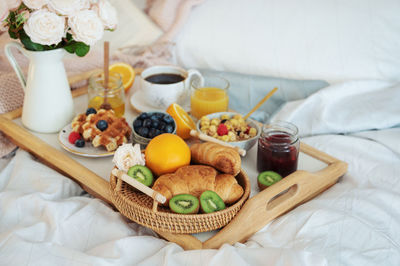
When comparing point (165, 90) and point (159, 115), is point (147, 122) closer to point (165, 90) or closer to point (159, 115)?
point (159, 115)

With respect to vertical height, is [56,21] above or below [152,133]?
above

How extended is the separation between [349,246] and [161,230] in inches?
14.9

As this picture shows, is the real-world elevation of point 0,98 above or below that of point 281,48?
below

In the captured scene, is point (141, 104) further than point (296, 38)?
No

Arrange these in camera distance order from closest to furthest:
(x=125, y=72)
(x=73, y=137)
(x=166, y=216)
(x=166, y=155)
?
(x=166, y=216) → (x=166, y=155) → (x=73, y=137) → (x=125, y=72)

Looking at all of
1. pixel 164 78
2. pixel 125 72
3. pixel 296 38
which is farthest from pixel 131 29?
pixel 296 38

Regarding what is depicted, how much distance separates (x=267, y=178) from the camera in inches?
40.4

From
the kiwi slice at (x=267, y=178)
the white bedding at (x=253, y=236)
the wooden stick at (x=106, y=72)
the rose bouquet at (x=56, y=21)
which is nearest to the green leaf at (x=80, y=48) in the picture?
the rose bouquet at (x=56, y=21)

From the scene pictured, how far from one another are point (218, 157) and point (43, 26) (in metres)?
0.51

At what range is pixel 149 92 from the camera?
53.2 inches

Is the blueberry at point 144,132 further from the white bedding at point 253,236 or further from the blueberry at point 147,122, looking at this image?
the white bedding at point 253,236

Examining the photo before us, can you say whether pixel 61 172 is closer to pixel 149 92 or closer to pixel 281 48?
pixel 149 92

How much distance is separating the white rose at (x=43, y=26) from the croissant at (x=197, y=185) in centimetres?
44

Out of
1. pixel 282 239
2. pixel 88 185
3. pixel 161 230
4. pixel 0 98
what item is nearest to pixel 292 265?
pixel 282 239
